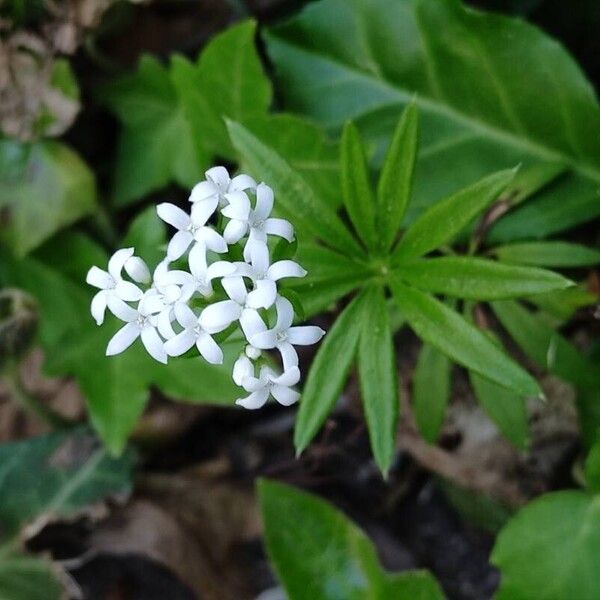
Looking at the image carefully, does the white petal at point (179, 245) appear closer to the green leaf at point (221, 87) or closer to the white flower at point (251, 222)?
the white flower at point (251, 222)

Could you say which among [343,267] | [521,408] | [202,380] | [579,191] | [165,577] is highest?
[343,267]

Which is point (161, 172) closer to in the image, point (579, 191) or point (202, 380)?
point (202, 380)

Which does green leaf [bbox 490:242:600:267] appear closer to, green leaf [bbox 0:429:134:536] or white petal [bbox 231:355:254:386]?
white petal [bbox 231:355:254:386]

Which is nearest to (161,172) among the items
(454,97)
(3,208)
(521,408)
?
(3,208)

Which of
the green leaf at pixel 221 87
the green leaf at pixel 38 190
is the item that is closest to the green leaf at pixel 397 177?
the green leaf at pixel 221 87

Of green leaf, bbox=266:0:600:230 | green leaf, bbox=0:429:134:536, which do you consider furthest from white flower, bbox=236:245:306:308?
green leaf, bbox=0:429:134:536
